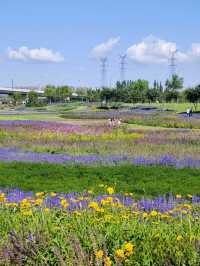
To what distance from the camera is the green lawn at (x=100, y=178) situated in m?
12.1

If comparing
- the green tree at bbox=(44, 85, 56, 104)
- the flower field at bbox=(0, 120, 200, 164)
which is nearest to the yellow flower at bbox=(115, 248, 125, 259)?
the flower field at bbox=(0, 120, 200, 164)

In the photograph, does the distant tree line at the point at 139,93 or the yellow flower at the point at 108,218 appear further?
the distant tree line at the point at 139,93

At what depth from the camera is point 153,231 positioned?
16.6 feet

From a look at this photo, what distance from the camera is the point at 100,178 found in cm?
1378

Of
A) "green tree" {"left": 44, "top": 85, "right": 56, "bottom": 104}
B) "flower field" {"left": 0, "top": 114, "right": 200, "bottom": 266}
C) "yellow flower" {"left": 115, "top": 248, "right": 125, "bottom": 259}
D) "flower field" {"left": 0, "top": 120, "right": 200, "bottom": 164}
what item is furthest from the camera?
"green tree" {"left": 44, "top": 85, "right": 56, "bottom": 104}

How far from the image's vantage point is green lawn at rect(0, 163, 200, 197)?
12.1m

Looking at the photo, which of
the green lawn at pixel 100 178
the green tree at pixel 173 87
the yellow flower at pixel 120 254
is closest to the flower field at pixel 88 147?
the green lawn at pixel 100 178

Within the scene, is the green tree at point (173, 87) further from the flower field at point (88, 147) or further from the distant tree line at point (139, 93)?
the flower field at point (88, 147)

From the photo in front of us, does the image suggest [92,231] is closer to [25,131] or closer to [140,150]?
[140,150]

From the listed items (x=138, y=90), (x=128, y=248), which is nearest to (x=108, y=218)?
(x=128, y=248)

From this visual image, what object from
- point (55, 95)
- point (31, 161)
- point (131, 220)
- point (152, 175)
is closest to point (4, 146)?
point (31, 161)

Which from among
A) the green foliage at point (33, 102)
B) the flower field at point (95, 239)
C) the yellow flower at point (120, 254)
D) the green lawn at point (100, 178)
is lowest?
the green foliage at point (33, 102)

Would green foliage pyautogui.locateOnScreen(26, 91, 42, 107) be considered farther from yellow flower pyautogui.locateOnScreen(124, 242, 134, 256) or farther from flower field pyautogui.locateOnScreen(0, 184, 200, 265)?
yellow flower pyautogui.locateOnScreen(124, 242, 134, 256)

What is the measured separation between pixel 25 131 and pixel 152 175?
1563cm
